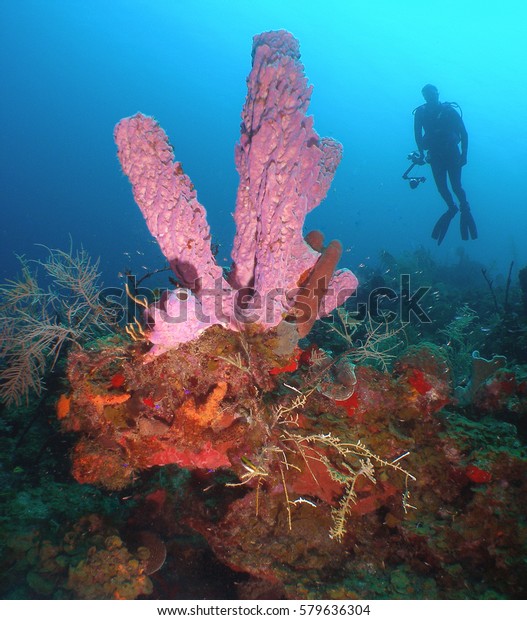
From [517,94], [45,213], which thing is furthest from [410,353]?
[517,94]

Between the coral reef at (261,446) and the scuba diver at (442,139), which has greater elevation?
the scuba diver at (442,139)

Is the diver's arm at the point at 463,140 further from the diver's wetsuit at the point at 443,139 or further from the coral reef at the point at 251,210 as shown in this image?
the coral reef at the point at 251,210

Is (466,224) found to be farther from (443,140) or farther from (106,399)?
(106,399)

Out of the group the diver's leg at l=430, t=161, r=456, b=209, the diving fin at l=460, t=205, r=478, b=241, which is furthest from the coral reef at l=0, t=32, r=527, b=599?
the diver's leg at l=430, t=161, r=456, b=209

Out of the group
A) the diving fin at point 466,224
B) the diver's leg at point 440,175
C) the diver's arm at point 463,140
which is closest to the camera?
the diving fin at point 466,224

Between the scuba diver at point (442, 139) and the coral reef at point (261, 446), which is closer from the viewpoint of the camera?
the coral reef at point (261, 446)

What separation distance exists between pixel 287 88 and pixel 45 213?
272 ft

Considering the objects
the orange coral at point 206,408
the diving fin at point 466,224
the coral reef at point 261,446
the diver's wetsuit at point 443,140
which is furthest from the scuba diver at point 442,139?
the orange coral at point 206,408

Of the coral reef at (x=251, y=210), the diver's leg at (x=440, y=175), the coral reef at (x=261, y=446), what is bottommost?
the coral reef at (x=261, y=446)

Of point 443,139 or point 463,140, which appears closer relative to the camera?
point 463,140

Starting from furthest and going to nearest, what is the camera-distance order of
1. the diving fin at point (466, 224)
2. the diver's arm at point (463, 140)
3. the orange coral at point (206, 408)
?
the diver's arm at point (463, 140), the diving fin at point (466, 224), the orange coral at point (206, 408)

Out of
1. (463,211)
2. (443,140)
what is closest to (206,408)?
(463,211)

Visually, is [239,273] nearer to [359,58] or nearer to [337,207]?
[337,207]

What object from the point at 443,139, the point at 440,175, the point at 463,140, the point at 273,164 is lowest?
the point at 273,164
